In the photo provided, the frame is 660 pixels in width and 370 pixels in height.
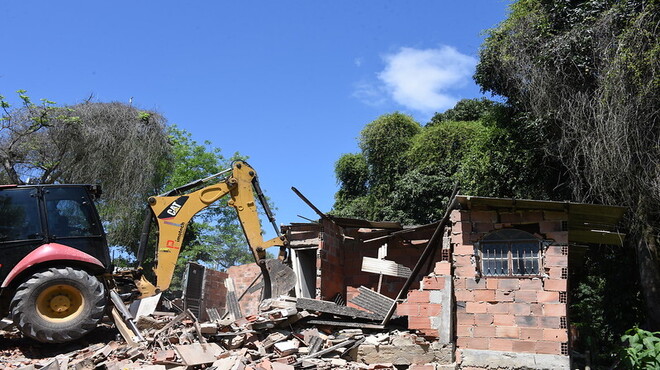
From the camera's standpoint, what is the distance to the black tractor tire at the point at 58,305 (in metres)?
8.95

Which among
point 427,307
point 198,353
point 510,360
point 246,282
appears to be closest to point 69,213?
point 198,353

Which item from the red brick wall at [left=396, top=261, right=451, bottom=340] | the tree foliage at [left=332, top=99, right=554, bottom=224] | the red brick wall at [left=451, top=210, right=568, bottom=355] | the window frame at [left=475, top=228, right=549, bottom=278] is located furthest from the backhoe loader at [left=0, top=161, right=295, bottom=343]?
the tree foliage at [left=332, top=99, right=554, bottom=224]

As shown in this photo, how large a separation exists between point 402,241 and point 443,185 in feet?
38.2

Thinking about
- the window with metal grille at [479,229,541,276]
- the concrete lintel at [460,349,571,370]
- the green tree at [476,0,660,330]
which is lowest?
the concrete lintel at [460,349,571,370]

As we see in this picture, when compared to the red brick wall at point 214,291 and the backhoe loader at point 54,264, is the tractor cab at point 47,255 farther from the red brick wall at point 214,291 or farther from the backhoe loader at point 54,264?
the red brick wall at point 214,291

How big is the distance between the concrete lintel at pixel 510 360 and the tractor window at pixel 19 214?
7.48m

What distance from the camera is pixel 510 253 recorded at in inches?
424

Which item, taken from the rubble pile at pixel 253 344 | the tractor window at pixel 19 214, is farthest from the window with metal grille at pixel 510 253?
the tractor window at pixel 19 214

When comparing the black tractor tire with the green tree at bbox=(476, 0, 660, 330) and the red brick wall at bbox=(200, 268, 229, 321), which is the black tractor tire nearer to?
the red brick wall at bbox=(200, 268, 229, 321)

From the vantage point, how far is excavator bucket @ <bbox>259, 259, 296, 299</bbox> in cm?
1319

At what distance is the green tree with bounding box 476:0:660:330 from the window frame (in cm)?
305

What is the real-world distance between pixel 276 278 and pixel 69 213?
4.94m

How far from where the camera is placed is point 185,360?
9016mm

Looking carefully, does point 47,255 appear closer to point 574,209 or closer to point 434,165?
point 574,209
